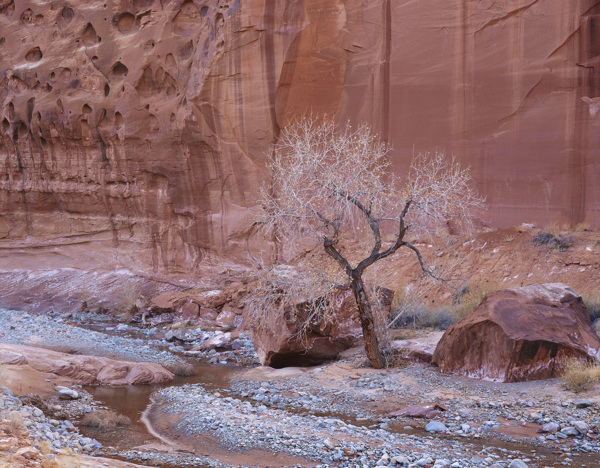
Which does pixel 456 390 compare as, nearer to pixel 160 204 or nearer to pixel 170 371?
pixel 170 371

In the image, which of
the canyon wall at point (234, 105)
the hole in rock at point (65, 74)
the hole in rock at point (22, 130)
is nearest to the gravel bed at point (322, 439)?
the canyon wall at point (234, 105)

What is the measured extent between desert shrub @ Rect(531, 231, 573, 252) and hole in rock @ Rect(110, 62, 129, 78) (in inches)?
523

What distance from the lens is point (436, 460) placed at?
6133 millimetres

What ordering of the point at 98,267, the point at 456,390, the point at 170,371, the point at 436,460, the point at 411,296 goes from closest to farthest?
1. the point at 436,460
2. the point at 456,390
3. the point at 170,371
4. the point at 411,296
5. the point at 98,267

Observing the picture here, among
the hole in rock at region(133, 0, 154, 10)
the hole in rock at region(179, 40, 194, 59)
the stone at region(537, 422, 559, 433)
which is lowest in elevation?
the stone at region(537, 422, 559, 433)

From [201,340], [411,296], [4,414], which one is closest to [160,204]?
[201,340]

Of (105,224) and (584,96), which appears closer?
(584,96)

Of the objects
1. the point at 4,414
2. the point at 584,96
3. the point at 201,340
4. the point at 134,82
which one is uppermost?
the point at 134,82

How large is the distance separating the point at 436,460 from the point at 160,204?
49.7 feet

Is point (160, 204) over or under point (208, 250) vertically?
over

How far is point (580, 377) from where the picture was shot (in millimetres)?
7914

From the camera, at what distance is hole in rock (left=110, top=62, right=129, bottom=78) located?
65.2 feet

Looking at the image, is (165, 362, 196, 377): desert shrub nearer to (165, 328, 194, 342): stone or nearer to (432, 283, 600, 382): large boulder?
(165, 328, 194, 342): stone

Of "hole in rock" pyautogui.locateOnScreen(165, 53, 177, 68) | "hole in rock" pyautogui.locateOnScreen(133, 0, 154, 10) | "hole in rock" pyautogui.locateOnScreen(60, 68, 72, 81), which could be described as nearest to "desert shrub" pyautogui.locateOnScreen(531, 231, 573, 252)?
"hole in rock" pyautogui.locateOnScreen(165, 53, 177, 68)
